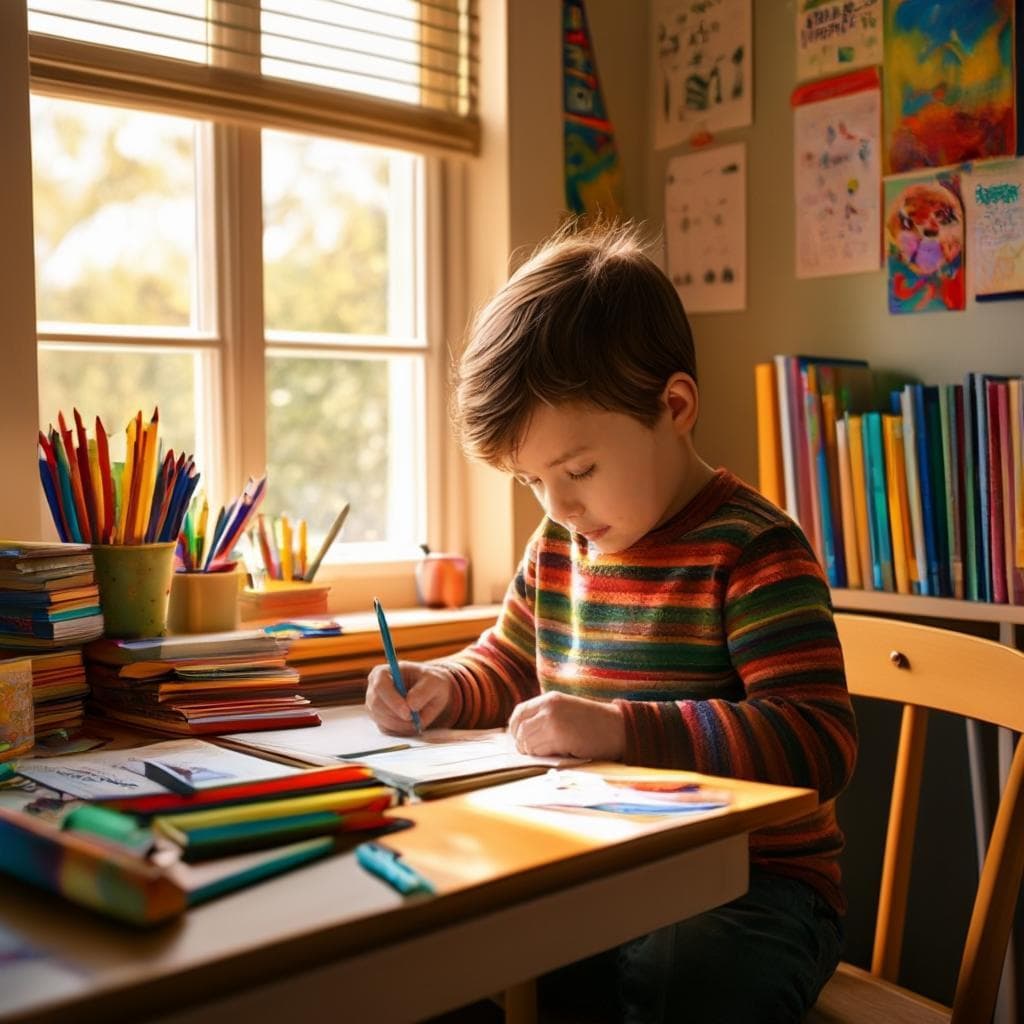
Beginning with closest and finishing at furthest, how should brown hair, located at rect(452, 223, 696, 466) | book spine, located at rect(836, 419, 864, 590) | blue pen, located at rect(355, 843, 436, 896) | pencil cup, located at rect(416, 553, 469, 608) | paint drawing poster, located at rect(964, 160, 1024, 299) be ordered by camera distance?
blue pen, located at rect(355, 843, 436, 896) → brown hair, located at rect(452, 223, 696, 466) → paint drawing poster, located at rect(964, 160, 1024, 299) → book spine, located at rect(836, 419, 864, 590) → pencil cup, located at rect(416, 553, 469, 608)

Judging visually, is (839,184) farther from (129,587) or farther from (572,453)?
(129,587)

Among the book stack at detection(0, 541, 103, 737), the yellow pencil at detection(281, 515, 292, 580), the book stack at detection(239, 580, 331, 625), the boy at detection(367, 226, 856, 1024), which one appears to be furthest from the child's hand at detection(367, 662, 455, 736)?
the yellow pencil at detection(281, 515, 292, 580)

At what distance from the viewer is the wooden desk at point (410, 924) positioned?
2.18 feet

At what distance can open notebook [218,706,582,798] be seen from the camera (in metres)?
1.07

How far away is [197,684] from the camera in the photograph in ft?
4.41

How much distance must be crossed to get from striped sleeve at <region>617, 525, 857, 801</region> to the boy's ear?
156 millimetres

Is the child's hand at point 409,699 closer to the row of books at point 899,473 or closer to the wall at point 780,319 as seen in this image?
the row of books at point 899,473

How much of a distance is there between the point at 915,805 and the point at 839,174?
104 cm

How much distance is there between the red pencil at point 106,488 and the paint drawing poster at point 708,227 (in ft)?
3.97

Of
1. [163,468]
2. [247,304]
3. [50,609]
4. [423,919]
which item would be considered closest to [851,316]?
[247,304]

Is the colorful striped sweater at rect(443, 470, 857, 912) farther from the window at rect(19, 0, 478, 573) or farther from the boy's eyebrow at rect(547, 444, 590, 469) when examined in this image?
the window at rect(19, 0, 478, 573)

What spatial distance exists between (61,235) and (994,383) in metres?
1.38

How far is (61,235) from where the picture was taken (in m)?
1.89

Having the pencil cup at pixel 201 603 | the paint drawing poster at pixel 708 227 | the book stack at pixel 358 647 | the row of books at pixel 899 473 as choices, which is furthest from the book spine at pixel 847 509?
Answer: the pencil cup at pixel 201 603
